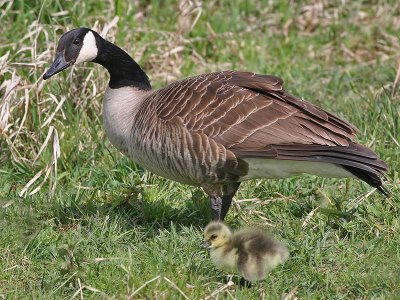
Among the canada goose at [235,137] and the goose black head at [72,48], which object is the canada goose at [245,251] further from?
the goose black head at [72,48]

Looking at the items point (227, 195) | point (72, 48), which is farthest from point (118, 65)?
point (227, 195)

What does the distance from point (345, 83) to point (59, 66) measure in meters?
3.00

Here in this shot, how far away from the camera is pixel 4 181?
6.07 m

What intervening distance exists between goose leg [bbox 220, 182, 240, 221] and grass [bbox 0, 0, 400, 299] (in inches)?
5.3

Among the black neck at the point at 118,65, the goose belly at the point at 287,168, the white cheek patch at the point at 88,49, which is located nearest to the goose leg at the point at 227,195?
the goose belly at the point at 287,168

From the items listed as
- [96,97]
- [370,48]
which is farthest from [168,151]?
[370,48]

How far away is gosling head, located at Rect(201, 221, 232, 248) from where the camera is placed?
14.7 feet

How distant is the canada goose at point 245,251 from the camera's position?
14.1ft

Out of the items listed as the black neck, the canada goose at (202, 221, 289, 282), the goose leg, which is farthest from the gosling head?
the black neck

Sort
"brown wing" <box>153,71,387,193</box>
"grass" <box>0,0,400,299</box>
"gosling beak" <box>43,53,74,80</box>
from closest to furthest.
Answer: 1. "grass" <box>0,0,400,299</box>
2. "brown wing" <box>153,71,387,193</box>
3. "gosling beak" <box>43,53,74,80</box>

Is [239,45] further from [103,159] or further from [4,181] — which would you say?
[4,181]

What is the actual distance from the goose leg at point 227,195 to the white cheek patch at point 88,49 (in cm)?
129

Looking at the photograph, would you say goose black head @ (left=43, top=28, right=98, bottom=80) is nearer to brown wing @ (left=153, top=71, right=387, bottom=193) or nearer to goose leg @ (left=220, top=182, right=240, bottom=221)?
brown wing @ (left=153, top=71, right=387, bottom=193)

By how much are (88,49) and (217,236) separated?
1.83m
